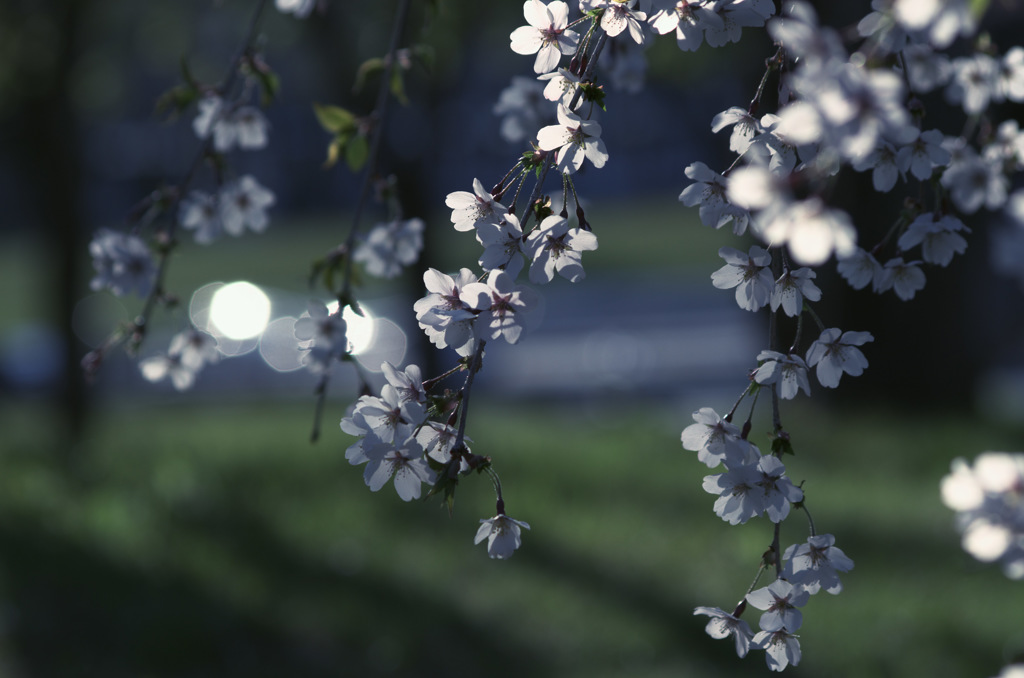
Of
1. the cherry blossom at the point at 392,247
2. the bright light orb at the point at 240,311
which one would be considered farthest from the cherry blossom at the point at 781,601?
the bright light orb at the point at 240,311

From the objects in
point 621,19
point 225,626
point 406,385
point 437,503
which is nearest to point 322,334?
point 406,385

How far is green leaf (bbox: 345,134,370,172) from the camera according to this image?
192 cm

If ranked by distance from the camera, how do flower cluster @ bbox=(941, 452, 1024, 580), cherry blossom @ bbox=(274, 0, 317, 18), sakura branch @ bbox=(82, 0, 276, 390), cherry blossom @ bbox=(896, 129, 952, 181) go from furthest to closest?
sakura branch @ bbox=(82, 0, 276, 390) < cherry blossom @ bbox=(274, 0, 317, 18) < cherry blossom @ bbox=(896, 129, 952, 181) < flower cluster @ bbox=(941, 452, 1024, 580)

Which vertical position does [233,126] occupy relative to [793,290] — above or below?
above

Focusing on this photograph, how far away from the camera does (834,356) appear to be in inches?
58.4

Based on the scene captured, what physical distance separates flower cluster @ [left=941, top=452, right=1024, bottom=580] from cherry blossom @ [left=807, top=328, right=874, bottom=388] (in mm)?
413

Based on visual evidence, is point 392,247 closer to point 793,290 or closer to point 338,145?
point 338,145

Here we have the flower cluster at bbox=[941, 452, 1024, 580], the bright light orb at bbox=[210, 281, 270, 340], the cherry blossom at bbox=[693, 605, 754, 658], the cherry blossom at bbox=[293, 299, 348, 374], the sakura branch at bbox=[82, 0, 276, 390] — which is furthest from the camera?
the bright light orb at bbox=[210, 281, 270, 340]

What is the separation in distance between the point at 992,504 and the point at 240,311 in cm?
1696

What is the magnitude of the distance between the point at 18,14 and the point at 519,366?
9.13 meters

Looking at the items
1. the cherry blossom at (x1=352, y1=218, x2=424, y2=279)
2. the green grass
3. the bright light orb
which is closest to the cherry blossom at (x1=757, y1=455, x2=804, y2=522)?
the cherry blossom at (x1=352, y1=218, x2=424, y2=279)

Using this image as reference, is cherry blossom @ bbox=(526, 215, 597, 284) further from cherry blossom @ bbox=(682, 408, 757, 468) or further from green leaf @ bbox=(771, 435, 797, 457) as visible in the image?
green leaf @ bbox=(771, 435, 797, 457)

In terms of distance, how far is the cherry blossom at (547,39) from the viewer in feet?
4.83

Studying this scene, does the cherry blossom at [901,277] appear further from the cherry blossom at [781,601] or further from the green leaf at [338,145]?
the green leaf at [338,145]
